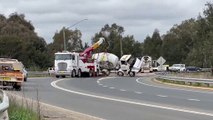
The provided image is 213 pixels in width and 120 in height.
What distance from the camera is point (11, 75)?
3084cm

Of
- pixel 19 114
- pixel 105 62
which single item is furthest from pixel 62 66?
pixel 19 114

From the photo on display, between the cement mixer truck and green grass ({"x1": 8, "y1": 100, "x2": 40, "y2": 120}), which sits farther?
the cement mixer truck

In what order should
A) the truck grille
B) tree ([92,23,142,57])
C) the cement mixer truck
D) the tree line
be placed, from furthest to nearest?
tree ([92,23,142,57]) < the tree line < the cement mixer truck < the truck grille

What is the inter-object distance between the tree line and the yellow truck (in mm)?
46220

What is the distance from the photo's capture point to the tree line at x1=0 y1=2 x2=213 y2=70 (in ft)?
276

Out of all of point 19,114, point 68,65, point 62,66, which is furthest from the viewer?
point 68,65

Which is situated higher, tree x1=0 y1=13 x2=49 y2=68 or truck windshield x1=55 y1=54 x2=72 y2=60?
tree x1=0 y1=13 x2=49 y2=68

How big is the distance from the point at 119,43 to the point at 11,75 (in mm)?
117845

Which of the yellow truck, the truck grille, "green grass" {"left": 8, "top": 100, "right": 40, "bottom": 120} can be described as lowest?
"green grass" {"left": 8, "top": 100, "right": 40, "bottom": 120}

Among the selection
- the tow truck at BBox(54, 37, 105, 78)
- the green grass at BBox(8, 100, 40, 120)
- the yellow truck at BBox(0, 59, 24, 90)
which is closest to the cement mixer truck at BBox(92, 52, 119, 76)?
the tow truck at BBox(54, 37, 105, 78)

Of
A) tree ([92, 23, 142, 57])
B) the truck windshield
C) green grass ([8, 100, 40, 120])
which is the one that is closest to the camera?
green grass ([8, 100, 40, 120])

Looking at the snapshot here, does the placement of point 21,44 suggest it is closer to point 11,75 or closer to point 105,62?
point 105,62

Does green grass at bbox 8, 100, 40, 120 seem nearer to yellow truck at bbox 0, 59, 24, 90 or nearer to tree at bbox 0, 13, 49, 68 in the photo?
yellow truck at bbox 0, 59, 24, 90

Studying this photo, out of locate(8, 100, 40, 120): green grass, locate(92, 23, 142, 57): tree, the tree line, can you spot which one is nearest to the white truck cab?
the tree line
